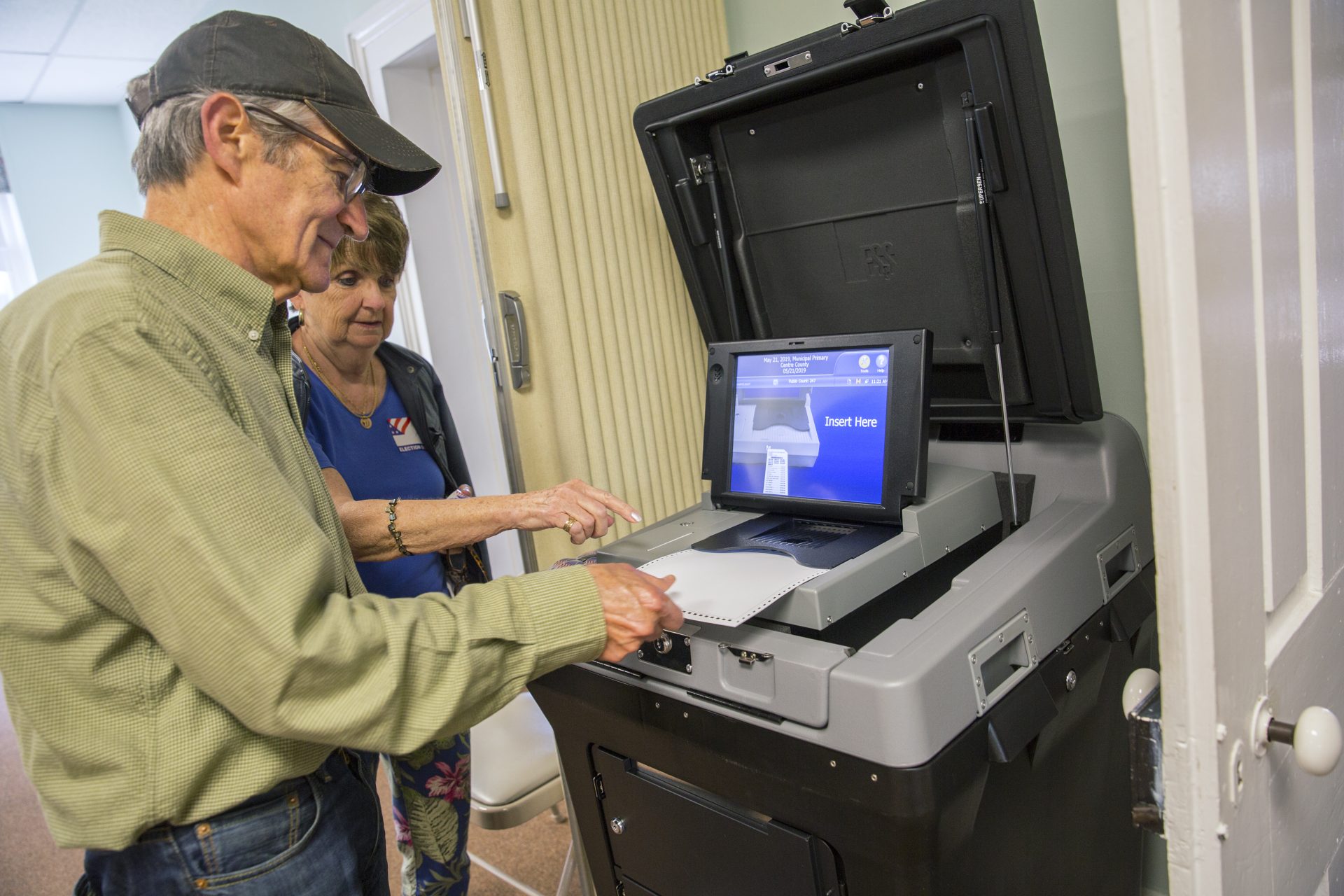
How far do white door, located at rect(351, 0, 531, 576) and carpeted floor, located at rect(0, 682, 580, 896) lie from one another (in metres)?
0.79

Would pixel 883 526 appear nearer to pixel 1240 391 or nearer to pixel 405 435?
pixel 1240 391

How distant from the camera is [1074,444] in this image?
132cm

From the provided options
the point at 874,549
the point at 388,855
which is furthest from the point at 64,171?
the point at 874,549

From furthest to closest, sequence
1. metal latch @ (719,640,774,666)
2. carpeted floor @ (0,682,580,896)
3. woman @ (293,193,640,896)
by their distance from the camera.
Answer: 1. carpeted floor @ (0,682,580,896)
2. woman @ (293,193,640,896)
3. metal latch @ (719,640,774,666)

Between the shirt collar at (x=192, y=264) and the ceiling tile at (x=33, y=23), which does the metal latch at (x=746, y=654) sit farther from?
the ceiling tile at (x=33, y=23)

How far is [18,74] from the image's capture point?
176 inches

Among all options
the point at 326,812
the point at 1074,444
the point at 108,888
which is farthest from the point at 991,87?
the point at 108,888

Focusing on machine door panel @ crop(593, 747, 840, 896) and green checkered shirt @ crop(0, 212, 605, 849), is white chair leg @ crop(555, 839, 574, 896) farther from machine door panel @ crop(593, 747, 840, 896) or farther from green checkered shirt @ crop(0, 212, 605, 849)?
green checkered shirt @ crop(0, 212, 605, 849)

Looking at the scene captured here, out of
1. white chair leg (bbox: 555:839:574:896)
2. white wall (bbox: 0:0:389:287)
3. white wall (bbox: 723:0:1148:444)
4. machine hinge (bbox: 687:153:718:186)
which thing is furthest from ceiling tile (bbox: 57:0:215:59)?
white chair leg (bbox: 555:839:574:896)

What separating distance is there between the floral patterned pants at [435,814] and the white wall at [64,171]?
4.78 meters

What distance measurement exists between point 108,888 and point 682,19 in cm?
175

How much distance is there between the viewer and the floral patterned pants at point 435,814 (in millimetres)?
1547

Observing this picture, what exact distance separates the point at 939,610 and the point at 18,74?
5437 millimetres

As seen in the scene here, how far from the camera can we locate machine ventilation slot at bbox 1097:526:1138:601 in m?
1.19
